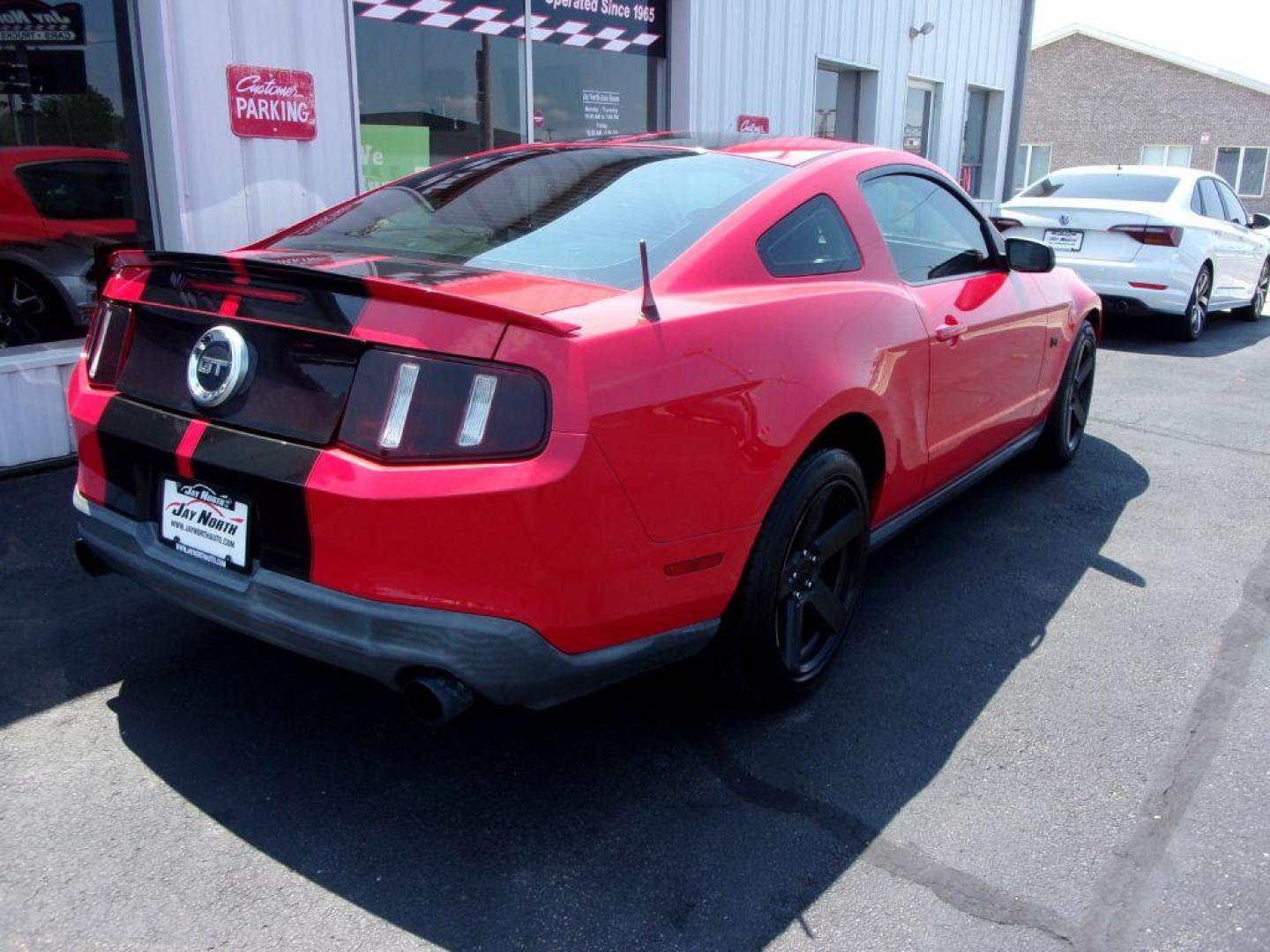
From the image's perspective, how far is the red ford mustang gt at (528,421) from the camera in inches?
86.0

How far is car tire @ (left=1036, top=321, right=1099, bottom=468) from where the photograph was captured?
5.07 m

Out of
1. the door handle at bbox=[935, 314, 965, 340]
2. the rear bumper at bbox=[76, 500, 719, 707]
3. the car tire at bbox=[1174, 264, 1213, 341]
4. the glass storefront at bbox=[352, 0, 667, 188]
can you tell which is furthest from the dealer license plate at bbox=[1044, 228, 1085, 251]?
the rear bumper at bbox=[76, 500, 719, 707]

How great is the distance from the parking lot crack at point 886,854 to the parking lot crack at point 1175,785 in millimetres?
97

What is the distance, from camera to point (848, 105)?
11211 mm

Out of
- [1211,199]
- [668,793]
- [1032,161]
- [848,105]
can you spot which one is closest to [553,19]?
[848,105]

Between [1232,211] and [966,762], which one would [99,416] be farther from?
[1232,211]

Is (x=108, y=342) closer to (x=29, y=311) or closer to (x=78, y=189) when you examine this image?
(x=29, y=311)

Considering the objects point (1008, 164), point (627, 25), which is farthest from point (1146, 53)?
point (627, 25)

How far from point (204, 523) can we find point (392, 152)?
4.77 m

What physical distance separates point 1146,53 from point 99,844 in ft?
140

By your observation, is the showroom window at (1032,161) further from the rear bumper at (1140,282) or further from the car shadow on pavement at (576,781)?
the car shadow on pavement at (576,781)

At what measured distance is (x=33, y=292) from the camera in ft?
17.1

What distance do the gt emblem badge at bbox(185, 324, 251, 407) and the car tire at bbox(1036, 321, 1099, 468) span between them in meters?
3.84

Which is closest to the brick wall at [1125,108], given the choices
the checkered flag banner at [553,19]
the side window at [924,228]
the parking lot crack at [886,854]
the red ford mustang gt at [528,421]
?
the checkered flag banner at [553,19]
